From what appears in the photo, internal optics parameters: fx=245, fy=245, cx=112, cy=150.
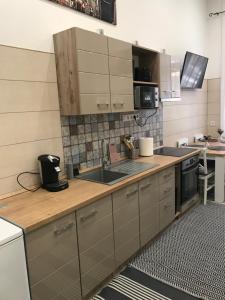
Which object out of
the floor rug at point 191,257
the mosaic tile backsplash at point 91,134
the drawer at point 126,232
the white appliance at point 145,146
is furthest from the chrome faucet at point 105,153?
the floor rug at point 191,257

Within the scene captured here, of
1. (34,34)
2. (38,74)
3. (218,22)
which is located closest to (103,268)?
(38,74)

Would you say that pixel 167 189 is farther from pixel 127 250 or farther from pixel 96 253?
pixel 96 253

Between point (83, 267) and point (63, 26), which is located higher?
point (63, 26)

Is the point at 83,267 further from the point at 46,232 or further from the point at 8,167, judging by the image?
the point at 8,167

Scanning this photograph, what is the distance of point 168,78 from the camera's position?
9.96 feet

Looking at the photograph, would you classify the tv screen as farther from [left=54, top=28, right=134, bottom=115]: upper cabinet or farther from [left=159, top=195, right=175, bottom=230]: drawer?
[left=159, top=195, right=175, bottom=230]: drawer

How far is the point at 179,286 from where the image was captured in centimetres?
198

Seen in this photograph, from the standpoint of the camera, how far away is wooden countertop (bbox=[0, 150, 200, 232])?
146cm

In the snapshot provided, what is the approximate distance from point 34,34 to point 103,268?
1920mm

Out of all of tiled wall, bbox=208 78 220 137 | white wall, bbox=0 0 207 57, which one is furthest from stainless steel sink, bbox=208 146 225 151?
white wall, bbox=0 0 207 57

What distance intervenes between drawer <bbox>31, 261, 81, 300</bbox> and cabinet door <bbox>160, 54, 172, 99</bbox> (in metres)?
2.15

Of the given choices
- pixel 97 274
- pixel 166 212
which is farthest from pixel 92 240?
pixel 166 212

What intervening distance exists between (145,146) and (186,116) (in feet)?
4.66

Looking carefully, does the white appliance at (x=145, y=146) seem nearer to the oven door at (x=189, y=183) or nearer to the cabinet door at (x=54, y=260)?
the oven door at (x=189, y=183)
